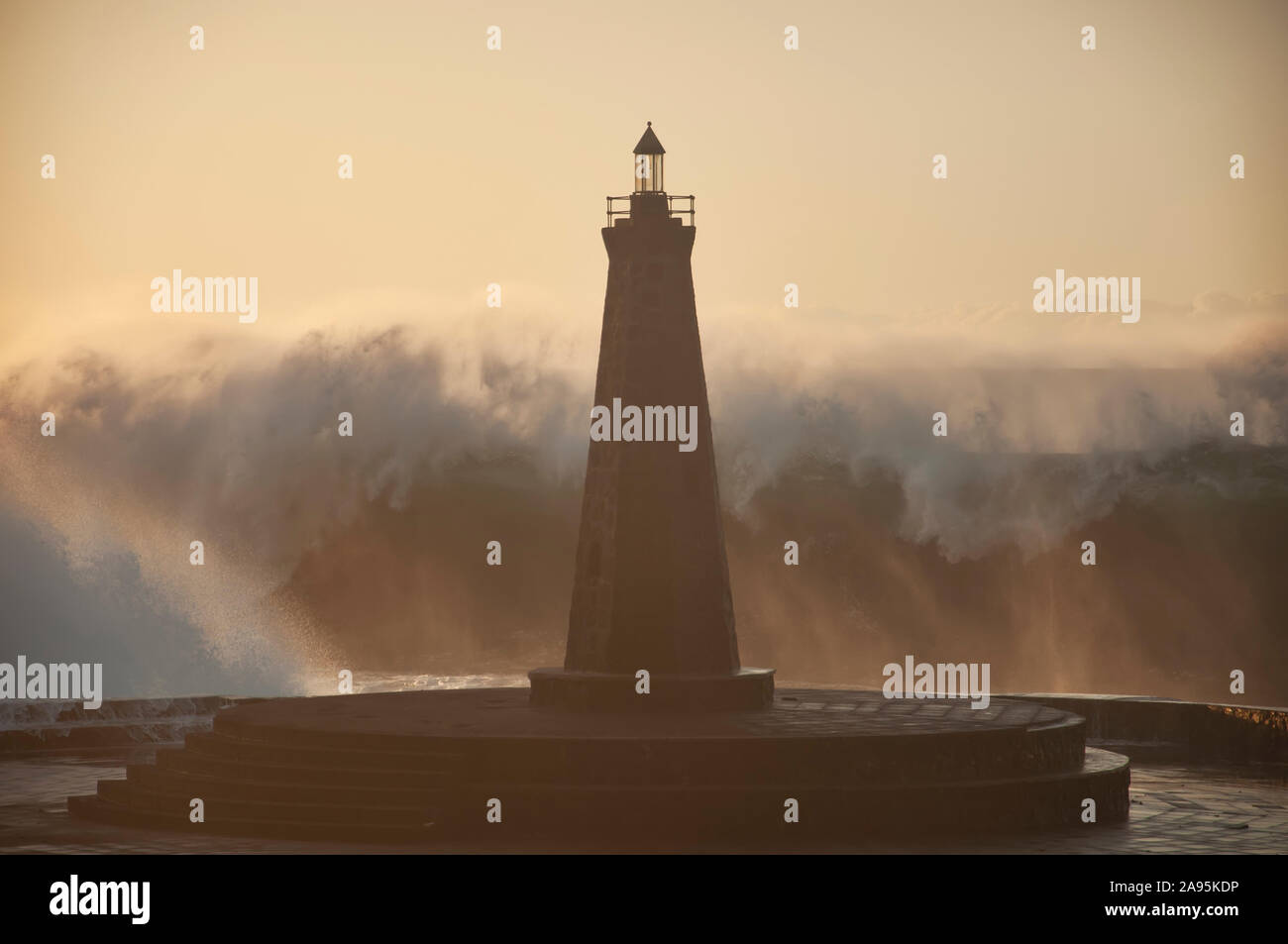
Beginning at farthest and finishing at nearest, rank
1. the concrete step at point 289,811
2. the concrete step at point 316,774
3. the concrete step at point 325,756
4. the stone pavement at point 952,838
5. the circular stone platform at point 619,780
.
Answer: the concrete step at point 325,756
the concrete step at point 316,774
the circular stone platform at point 619,780
the concrete step at point 289,811
the stone pavement at point 952,838

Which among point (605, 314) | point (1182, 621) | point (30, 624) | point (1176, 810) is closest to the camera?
point (1176, 810)

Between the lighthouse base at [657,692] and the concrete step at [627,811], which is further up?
the lighthouse base at [657,692]

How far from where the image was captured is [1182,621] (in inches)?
2212

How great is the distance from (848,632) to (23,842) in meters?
40.4

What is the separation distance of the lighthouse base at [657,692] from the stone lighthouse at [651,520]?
17mm

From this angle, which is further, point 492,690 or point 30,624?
point 30,624

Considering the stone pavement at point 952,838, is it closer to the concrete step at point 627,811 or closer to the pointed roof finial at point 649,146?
the concrete step at point 627,811

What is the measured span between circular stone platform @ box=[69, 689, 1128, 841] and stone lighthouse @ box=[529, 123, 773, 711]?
200 centimetres

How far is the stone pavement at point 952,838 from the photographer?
18172 millimetres

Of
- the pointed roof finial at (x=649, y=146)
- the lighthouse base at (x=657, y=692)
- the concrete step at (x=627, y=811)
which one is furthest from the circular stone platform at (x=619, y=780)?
the pointed roof finial at (x=649, y=146)

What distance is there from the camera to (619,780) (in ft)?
62.9
